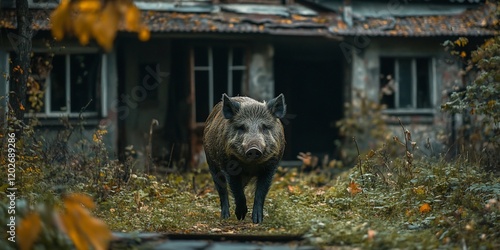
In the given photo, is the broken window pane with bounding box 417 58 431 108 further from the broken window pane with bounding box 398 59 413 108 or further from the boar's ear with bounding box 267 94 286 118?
the boar's ear with bounding box 267 94 286 118

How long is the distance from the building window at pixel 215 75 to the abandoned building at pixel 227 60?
22 mm

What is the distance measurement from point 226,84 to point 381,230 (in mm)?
12604

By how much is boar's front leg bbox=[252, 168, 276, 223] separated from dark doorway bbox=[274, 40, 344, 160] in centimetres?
1207

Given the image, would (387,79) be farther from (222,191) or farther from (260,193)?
(260,193)

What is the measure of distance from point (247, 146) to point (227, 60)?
10.4 metres

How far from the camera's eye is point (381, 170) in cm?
1094

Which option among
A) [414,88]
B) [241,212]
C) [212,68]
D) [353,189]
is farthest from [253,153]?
[414,88]

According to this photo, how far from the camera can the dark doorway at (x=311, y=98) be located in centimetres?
2214

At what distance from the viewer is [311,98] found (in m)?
22.8

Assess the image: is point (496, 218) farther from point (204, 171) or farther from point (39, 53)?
point (39, 53)

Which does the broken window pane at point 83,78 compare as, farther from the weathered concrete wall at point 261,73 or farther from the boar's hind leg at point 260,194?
the boar's hind leg at point 260,194

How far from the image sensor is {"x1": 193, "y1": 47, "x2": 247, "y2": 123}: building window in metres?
19.4

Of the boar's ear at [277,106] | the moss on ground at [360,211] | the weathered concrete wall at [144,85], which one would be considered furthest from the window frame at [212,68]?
the boar's ear at [277,106]

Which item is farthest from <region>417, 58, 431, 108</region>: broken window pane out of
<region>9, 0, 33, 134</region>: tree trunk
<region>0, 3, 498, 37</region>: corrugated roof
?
<region>9, 0, 33, 134</region>: tree trunk
